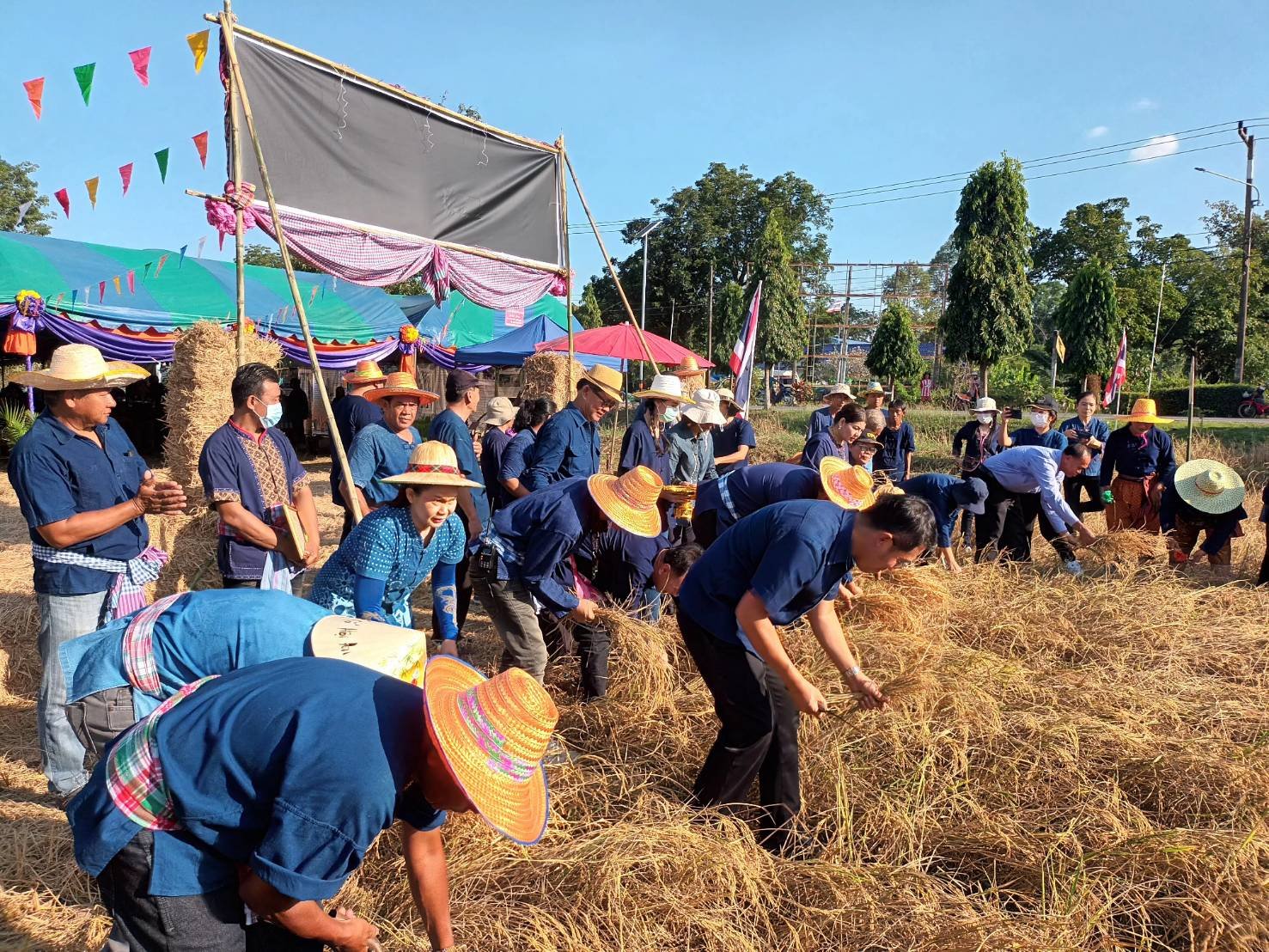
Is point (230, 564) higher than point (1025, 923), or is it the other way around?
point (230, 564)

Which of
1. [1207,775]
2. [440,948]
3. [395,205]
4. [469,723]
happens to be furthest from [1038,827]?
[395,205]

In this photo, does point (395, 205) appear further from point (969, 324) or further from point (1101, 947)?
point (969, 324)

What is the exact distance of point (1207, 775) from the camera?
2.80 meters

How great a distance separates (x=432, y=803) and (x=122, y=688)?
799 mm

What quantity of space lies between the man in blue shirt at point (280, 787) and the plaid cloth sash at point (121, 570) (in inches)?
62.9

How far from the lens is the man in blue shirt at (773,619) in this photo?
2344 mm

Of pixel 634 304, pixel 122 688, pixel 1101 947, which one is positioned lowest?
pixel 1101 947

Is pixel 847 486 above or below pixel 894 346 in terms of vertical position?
below

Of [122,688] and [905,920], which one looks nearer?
[122,688]

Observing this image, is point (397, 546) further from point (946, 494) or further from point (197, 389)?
point (197, 389)

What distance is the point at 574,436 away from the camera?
4.51 meters

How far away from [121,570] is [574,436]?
2.27 meters

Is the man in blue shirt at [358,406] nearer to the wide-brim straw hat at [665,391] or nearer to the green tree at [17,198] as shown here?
the wide-brim straw hat at [665,391]

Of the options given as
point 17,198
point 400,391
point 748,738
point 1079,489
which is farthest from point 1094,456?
point 17,198
